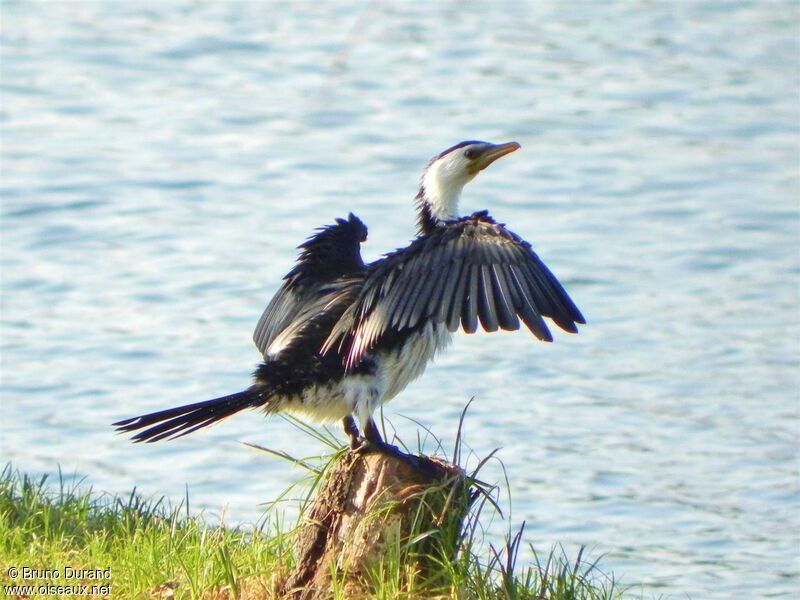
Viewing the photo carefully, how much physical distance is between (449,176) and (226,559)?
1.89 m

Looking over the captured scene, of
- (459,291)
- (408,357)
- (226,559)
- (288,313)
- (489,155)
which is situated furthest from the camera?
(489,155)

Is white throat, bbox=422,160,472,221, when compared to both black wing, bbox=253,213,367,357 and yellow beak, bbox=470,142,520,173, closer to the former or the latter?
yellow beak, bbox=470,142,520,173

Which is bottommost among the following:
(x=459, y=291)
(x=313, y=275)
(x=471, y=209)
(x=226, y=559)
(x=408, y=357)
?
(x=226, y=559)

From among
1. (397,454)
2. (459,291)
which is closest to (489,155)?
(459,291)

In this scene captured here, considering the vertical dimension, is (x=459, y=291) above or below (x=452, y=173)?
below

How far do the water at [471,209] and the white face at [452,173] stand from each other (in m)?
1.41

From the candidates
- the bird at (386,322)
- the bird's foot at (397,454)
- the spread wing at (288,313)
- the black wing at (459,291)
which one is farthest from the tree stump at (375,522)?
the spread wing at (288,313)

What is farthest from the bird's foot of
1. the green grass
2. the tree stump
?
the green grass

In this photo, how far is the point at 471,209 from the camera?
1287 cm

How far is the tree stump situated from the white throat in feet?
4.15

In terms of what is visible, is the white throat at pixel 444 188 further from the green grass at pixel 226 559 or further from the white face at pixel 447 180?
the green grass at pixel 226 559

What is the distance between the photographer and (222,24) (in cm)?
1864

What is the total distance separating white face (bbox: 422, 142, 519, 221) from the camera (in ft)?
20.1

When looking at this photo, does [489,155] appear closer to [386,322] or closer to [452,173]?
[452,173]
